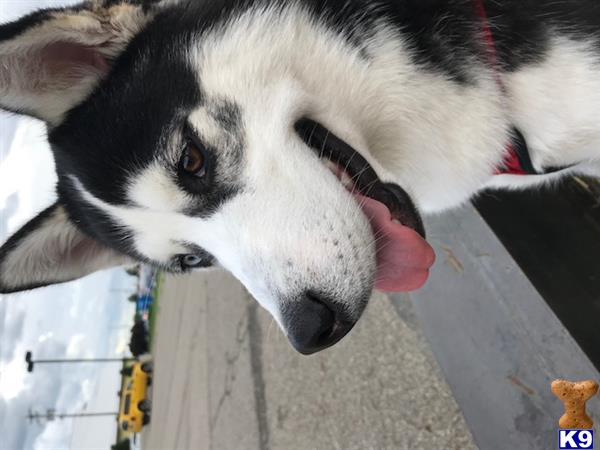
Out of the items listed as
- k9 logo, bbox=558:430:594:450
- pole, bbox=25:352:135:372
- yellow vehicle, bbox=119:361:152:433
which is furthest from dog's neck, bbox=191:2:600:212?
yellow vehicle, bbox=119:361:152:433

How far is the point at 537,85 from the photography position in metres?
1.51

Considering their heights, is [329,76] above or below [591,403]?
above

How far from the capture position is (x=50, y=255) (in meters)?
1.89

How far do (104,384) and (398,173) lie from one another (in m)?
3.74

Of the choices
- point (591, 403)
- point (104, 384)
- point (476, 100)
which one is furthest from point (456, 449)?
point (104, 384)

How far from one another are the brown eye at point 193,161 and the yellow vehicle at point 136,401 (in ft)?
12.1

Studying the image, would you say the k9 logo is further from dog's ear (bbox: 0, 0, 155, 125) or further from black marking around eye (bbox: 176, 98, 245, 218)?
dog's ear (bbox: 0, 0, 155, 125)

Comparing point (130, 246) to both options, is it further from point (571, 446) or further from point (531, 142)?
point (571, 446)

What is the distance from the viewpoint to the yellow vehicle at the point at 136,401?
4.71 metres

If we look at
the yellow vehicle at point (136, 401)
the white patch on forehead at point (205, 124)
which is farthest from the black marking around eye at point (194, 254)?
the yellow vehicle at point (136, 401)

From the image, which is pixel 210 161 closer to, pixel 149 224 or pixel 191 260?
pixel 149 224

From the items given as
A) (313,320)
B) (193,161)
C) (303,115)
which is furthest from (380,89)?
(313,320)

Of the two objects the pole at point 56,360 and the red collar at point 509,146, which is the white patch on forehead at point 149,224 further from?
the pole at point 56,360

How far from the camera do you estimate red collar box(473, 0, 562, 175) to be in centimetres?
154
